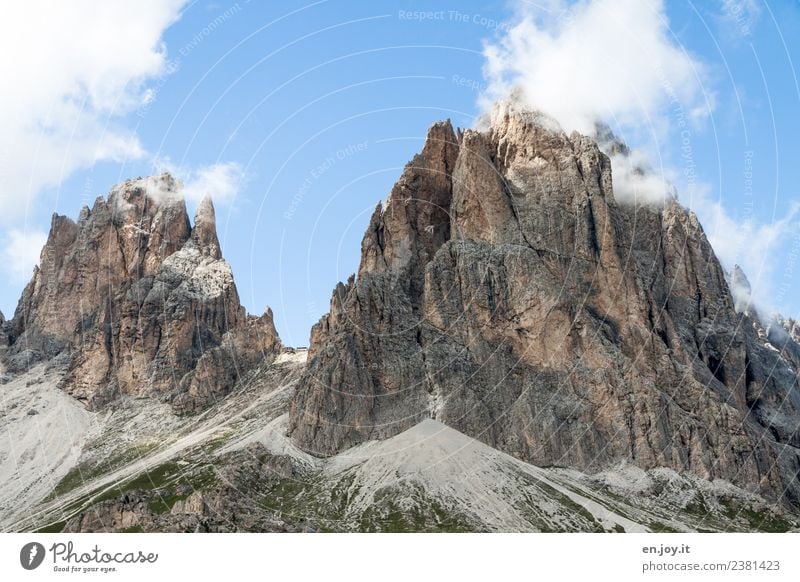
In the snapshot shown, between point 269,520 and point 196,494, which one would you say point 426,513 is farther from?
point 196,494
